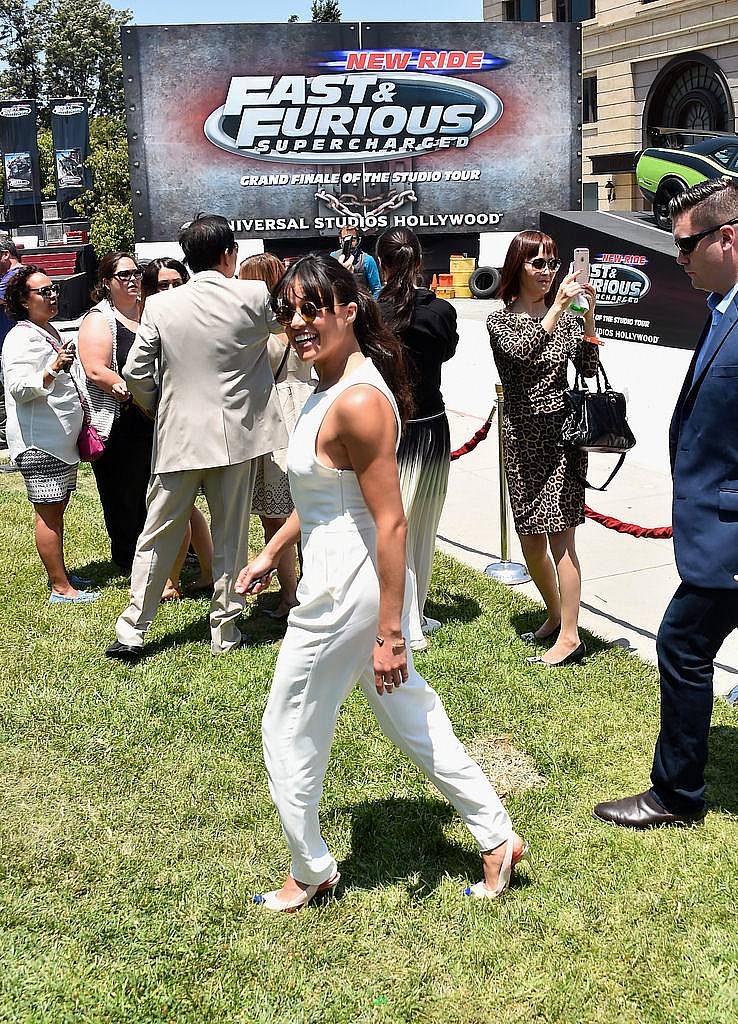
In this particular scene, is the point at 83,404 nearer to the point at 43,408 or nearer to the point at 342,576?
the point at 43,408

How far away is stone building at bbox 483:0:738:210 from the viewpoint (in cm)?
3294

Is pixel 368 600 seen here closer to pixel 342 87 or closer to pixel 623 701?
pixel 623 701

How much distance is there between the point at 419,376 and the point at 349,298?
2005mm

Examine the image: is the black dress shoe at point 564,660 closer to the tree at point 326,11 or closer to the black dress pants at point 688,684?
the black dress pants at point 688,684

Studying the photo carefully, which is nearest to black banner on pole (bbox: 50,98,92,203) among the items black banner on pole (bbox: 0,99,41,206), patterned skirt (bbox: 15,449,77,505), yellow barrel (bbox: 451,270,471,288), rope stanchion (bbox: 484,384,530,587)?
black banner on pole (bbox: 0,99,41,206)

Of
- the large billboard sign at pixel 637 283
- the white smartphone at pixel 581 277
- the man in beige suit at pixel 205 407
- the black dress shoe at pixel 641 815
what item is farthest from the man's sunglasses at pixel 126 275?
the large billboard sign at pixel 637 283

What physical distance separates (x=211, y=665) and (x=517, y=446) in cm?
189

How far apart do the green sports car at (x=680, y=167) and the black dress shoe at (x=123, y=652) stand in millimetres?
13817

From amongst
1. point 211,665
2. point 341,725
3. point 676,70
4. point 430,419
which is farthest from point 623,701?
point 676,70

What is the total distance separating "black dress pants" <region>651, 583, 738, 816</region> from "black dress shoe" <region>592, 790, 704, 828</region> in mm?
27

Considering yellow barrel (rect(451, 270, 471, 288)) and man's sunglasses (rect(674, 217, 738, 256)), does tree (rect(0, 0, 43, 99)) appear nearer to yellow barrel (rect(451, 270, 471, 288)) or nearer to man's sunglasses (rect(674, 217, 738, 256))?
yellow barrel (rect(451, 270, 471, 288))

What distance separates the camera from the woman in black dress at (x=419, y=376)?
4.77 meters

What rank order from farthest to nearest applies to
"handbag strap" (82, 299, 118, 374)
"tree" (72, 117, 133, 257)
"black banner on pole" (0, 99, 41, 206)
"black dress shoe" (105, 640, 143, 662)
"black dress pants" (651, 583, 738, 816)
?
1. "tree" (72, 117, 133, 257)
2. "black banner on pole" (0, 99, 41, 206)
3. "handbag strap" (82, 299, 118, 374)
4. "black dress shoe" (105, 640, 143, 662)
5. "black dress pants" (651, 583, 738, 816)

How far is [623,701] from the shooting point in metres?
4.56
